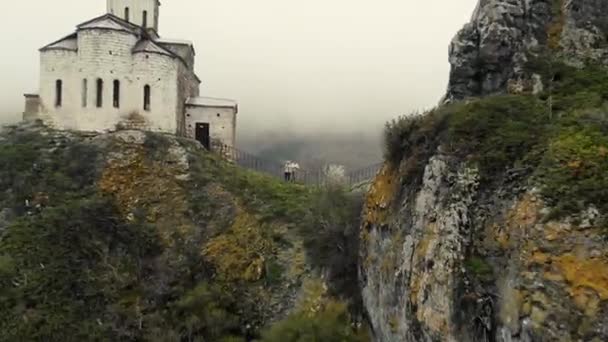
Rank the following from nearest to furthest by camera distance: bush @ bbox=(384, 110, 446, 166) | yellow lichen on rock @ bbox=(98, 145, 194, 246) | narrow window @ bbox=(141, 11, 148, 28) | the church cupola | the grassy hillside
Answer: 1. bush @ bbox=(384, 110, 446, 166)
2. the grassy hillside
3. yellow lichen on rock @ bbox=(98, 145, 194, 246)
4. the church cupola
5. narrow window @ bbox=(141, 11, 148, 28)

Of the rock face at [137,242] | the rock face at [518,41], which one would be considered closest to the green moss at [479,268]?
the rock face at [518,41]

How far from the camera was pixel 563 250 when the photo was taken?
41.8 ft

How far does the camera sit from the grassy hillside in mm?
26609

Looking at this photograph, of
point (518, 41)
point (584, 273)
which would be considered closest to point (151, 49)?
point (518, 41)

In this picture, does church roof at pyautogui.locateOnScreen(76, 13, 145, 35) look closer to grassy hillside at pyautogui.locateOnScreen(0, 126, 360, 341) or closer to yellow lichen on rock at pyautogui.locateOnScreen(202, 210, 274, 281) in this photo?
grassy hillside at pyautogui.locateOnScreen(0, 126, 360, 341)

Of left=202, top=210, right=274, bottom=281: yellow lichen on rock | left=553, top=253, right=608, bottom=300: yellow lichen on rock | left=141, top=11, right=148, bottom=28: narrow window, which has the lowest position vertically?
left=202, top=210, right=274, bottom=281: yellow lichen on rock

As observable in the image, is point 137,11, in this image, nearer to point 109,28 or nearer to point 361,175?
point 109,28

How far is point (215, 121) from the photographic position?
130 ft

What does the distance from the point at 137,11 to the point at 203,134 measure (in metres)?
9.07

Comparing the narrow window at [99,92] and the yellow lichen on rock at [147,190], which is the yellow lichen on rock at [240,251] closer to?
the yellow lichen on rock at [147,190]

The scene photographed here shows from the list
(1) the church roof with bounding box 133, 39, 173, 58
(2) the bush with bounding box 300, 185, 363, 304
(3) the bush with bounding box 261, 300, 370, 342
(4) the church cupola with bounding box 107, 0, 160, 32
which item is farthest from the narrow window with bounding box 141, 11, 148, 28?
(3) the bush with bounding box 261, 300, 370, 342

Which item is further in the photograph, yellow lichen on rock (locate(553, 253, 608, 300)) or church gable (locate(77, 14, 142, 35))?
church gable (locate(77, 14, 142, 35))

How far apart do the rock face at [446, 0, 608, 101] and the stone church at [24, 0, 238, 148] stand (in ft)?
69.5

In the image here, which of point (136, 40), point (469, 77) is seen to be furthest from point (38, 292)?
point (469, 77)
